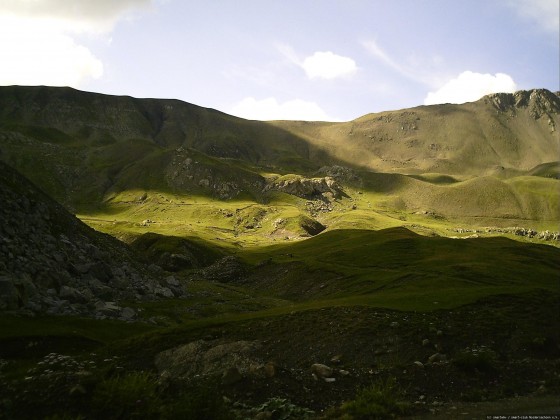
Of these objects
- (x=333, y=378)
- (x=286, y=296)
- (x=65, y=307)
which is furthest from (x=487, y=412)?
(x=286, y=296)

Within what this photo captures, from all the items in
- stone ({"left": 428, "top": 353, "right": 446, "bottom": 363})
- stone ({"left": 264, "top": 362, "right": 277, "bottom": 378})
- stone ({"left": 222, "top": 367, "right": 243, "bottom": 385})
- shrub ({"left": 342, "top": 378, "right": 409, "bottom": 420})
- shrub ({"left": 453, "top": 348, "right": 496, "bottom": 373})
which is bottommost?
stone ({"left": 222, "top": 367, "right": 243, "bottom": 385})

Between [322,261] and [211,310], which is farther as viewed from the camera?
[322,261]

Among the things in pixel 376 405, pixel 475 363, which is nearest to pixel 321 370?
pixel 376 405

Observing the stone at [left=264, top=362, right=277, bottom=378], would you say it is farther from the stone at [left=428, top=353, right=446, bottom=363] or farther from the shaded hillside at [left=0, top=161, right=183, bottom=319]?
the shaded hillside at [left=0, top=161, right=183, bottom=319]

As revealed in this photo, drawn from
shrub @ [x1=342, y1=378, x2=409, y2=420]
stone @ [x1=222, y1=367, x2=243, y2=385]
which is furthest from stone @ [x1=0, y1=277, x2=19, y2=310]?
shrub @ [x1=342, y1=378, x2=409, y2=420]

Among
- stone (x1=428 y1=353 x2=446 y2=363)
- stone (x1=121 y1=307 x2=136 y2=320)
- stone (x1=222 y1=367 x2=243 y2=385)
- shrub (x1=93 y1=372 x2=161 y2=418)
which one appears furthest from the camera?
stone (x1=121 y1=307 x2=136 y2=320)

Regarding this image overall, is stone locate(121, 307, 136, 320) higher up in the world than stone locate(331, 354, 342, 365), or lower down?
lower down

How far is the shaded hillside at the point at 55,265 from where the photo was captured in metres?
42.5

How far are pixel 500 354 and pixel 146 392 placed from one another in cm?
2174

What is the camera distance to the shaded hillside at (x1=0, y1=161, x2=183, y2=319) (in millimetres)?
42469

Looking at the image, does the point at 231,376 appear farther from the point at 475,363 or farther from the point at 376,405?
the point at 475,363

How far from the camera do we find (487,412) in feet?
70.8

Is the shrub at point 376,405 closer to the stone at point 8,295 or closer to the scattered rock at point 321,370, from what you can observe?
the scattered rock at point 321,370

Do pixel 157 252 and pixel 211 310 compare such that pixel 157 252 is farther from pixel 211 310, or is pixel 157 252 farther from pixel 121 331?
pixel 121 331
